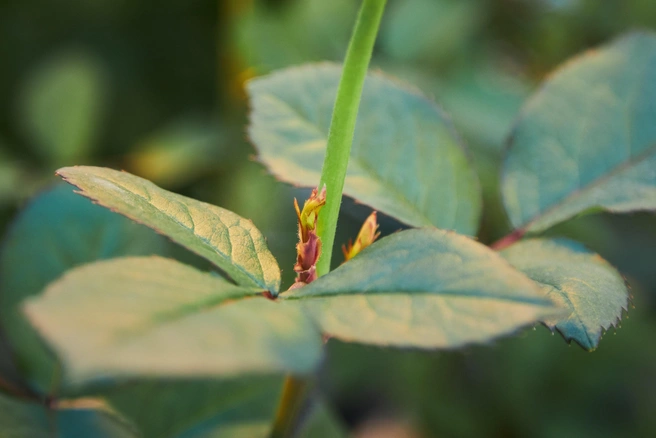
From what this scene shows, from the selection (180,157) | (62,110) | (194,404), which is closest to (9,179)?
(62,110)

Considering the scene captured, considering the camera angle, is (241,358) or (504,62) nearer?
(241,358)

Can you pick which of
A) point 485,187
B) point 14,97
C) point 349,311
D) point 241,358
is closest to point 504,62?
point 485,187

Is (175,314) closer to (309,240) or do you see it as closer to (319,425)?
(309,240)

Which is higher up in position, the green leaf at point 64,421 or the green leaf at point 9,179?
the green leaf at point 64,421

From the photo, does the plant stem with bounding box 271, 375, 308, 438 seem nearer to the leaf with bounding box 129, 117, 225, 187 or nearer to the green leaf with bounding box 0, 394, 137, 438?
the green leaf with bounding box 0, 394, 137, 438

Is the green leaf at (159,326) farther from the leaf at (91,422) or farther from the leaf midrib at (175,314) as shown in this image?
the leaf at (91,422)

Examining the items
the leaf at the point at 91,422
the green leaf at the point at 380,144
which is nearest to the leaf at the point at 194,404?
the leaf at the point at 91,422

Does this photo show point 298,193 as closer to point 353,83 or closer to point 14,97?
point 14,97
